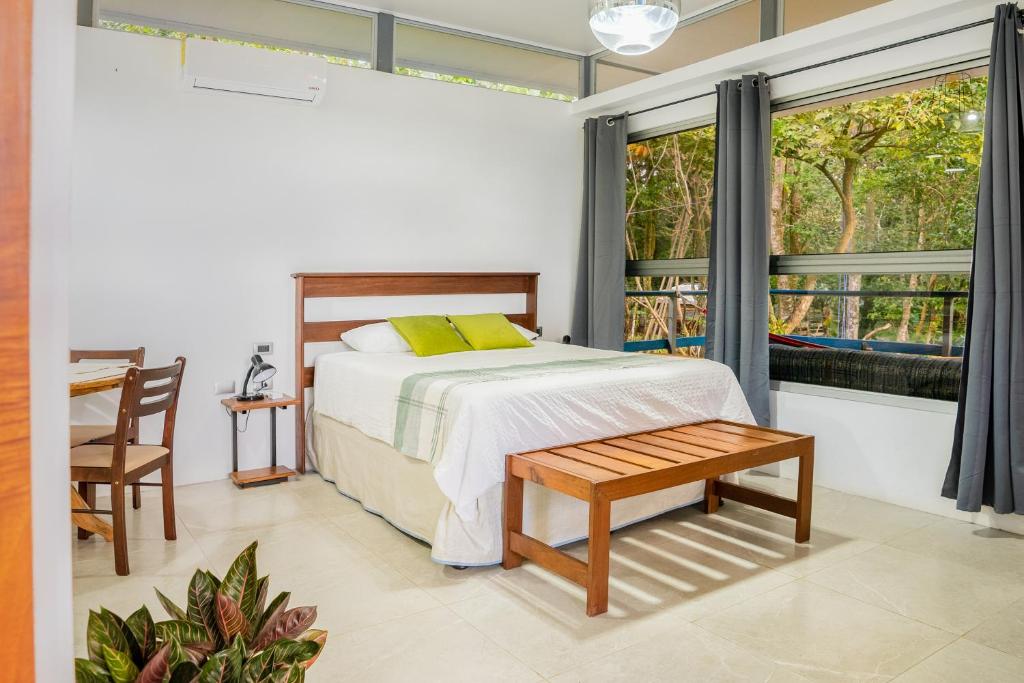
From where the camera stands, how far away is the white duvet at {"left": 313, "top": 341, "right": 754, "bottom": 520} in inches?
109

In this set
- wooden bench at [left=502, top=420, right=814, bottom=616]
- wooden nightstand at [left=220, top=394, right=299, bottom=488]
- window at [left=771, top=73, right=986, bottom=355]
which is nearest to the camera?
wooden bench at [left=502, top=420, right=814, bottom=616]

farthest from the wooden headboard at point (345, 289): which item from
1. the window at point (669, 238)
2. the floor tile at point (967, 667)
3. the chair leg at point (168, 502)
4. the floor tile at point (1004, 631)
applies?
the floor tile at point (1004, 631)

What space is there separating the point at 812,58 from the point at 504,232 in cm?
215

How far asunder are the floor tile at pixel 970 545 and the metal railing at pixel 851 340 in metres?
0.86

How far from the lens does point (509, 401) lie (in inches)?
112

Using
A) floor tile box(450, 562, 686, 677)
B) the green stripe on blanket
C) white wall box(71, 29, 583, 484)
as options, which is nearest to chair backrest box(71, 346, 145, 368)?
white wall box(71, 29, 583, 484)

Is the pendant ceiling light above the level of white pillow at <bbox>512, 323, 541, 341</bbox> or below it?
above

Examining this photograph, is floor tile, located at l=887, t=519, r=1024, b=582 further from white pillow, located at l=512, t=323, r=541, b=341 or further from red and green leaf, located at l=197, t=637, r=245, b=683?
red and green leaf, located at l=197, t=637, r=245, b=683

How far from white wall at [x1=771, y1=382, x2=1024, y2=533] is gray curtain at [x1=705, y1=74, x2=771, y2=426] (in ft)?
0.86

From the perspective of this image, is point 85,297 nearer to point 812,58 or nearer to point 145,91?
point 145,91

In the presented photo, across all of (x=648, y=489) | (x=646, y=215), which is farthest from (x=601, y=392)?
(x=646, y=215)

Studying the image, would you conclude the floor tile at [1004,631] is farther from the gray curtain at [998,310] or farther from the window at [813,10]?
the window at [813,10]

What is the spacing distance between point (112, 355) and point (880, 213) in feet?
12.9

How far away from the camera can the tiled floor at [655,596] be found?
215 cm
